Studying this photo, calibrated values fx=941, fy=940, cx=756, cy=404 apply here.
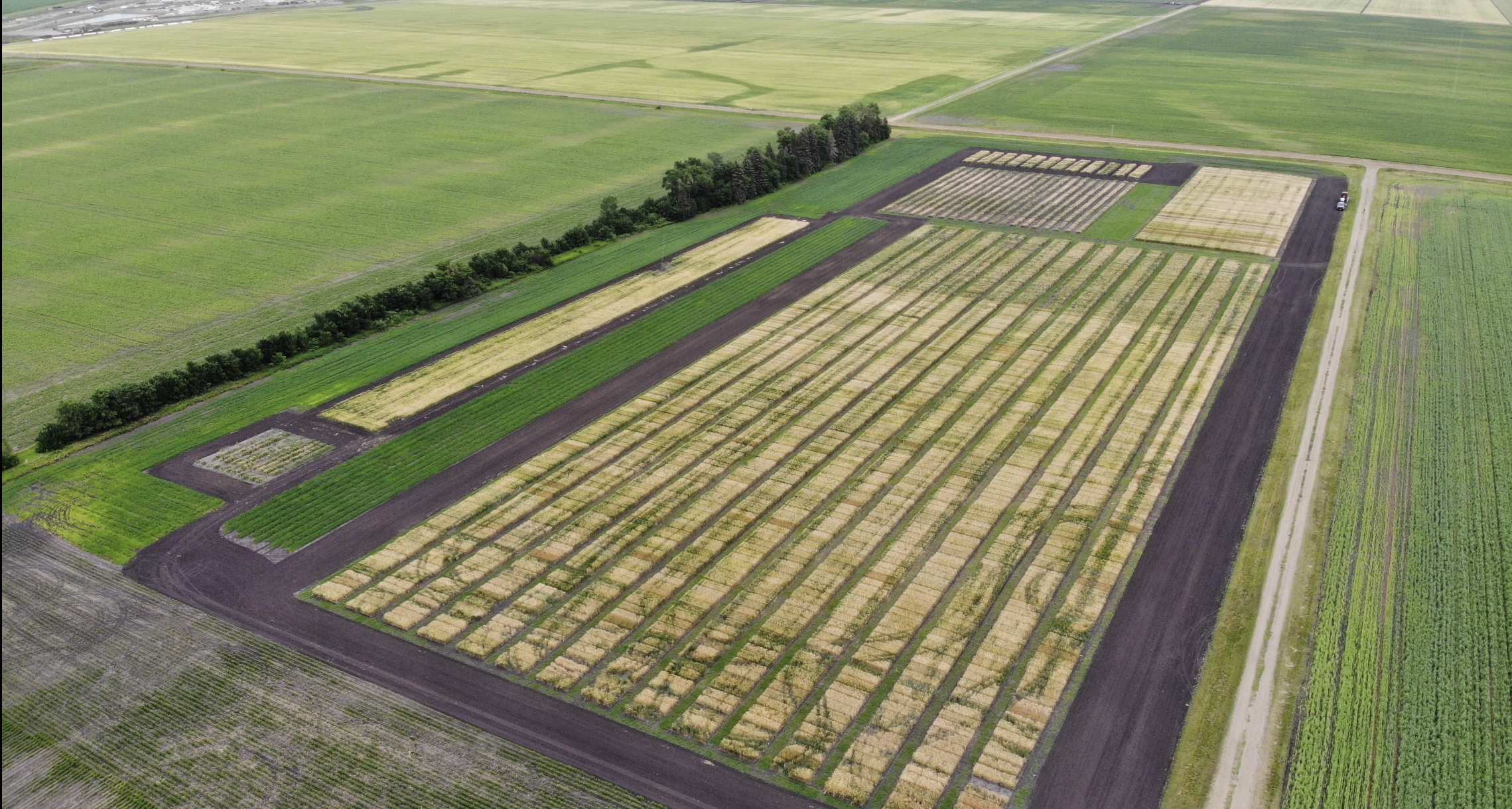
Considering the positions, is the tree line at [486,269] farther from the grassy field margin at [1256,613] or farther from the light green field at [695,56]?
the grassy field margin at [1256,613]

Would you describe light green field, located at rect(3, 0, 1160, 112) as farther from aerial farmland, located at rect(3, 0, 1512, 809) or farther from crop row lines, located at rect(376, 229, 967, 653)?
crop row lines, located at rect(376, 229, 967, 653)

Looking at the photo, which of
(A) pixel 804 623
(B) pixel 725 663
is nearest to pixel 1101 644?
(A) pixel 804 623

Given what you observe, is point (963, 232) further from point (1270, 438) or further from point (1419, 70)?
point (1419, 70)

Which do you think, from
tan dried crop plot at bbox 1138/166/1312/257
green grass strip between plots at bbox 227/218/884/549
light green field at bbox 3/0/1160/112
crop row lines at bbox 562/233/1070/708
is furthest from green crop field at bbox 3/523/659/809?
light green field at bbox 3/0/1160/112

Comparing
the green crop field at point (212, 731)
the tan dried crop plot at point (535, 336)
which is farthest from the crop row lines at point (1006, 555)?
the tan dried crop plot at point (535, 336)

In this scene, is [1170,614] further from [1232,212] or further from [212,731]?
[1232,212]

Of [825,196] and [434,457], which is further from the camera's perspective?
[825,196]
